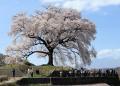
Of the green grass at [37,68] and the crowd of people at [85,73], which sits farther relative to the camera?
the crowd of people at [85,73]

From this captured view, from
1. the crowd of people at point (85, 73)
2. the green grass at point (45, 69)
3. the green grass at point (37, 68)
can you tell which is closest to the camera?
the green grass at point (37, 68)

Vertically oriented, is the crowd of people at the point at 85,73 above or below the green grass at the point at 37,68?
below

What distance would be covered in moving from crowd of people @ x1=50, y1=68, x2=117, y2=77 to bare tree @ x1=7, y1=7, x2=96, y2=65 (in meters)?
4.43

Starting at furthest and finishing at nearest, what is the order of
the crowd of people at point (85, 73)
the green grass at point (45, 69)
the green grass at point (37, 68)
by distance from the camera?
the green grass at point (45, 69)
the crowd of people at point (85, 73)
the green grass at point (37, 68)

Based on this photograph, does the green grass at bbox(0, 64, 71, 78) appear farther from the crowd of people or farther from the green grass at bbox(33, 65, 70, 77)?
the crowd of people

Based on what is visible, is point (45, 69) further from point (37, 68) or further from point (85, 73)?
point (85, 73)

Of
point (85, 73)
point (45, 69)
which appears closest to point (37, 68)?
point (45, 69)

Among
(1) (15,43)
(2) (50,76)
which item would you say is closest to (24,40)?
(1) (15,43)

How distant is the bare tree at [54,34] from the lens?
8394 cm

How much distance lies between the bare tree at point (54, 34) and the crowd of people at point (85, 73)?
443 cm

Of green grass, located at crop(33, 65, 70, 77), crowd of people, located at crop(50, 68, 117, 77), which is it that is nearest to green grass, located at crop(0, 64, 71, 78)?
green grass, located at crop(33, 65, 70, 77)

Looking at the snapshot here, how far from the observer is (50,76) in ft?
241

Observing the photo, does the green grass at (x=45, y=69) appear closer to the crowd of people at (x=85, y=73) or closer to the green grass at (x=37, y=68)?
the green grass at (x=37, y=68)

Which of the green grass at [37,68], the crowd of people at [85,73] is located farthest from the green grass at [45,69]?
the crowd of people at [85,73]
